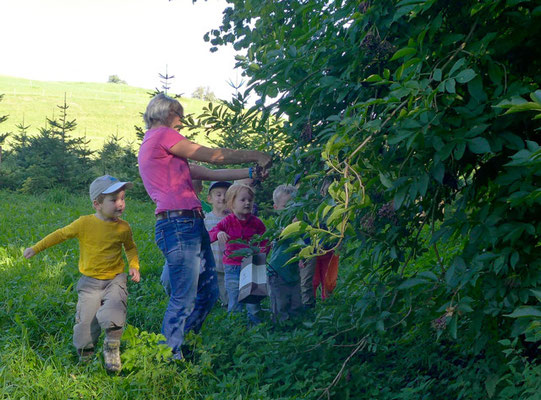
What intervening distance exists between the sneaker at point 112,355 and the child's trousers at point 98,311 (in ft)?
0.14

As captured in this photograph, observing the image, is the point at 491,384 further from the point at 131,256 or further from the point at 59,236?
the point at 59,236

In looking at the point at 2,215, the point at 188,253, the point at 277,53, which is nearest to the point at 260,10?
the point at 277,53

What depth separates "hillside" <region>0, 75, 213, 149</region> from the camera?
136 feet

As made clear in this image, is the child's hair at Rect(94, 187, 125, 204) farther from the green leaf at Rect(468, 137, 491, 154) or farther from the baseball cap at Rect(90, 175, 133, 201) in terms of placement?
the green leaf at Rect(468, 137, 491, 154)

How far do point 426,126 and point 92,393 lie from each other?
273 cm

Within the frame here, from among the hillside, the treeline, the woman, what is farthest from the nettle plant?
the hillside

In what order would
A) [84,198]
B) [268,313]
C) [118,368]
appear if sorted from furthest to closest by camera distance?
[84,198] → [268,313] → [118,368]

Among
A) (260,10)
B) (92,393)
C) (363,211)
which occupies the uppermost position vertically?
(260,10)

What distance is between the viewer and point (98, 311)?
166 inches

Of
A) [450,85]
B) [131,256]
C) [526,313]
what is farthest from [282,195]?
[526,313]

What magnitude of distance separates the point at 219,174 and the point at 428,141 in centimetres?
205

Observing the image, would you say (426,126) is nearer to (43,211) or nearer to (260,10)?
(260,10)

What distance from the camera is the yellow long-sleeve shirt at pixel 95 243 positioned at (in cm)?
436

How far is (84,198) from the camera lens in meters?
15.0
